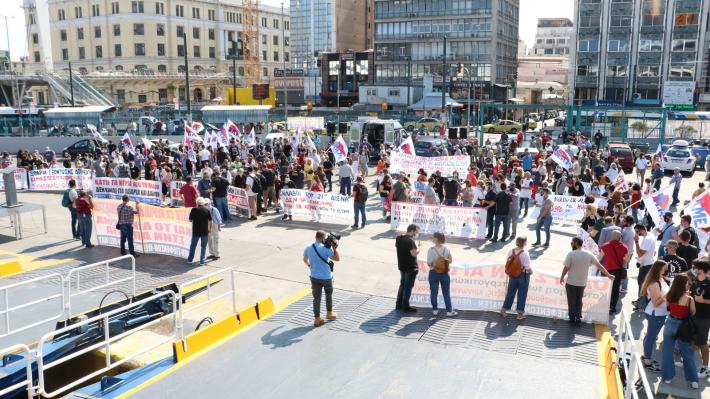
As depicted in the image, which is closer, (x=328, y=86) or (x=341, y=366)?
(x=341, y=366)

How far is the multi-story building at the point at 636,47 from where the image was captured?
65.2 meters

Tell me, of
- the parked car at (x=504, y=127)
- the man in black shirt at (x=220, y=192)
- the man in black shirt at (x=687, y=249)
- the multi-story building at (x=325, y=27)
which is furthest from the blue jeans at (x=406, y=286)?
the multi-story building at (x=325, y=27)

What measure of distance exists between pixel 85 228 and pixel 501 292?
10448 millimetres

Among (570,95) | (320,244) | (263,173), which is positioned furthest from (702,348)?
(570,95)

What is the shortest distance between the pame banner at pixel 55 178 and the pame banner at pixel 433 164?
39.3ft

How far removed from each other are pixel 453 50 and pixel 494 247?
68.5 m

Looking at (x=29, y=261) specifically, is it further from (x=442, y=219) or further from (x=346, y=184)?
(x=346, y=184)

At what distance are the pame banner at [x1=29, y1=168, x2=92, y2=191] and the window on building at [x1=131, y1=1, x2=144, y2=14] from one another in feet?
257

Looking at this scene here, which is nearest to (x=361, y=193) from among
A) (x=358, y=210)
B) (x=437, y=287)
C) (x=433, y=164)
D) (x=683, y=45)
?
(x=358, y=210)

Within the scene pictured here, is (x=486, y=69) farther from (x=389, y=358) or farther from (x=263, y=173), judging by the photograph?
(x=389, y=358)

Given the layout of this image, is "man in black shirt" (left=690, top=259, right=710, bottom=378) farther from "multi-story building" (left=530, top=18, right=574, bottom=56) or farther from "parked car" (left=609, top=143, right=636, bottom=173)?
"multi-story building" (left=530, top=18, right=574, bottom=56)

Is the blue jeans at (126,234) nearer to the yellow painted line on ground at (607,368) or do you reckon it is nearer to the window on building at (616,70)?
the yellow painted line on ground at (607,368)

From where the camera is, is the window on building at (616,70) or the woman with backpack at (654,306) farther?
the window on building at (616,70)

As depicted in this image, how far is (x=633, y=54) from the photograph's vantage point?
222ft
